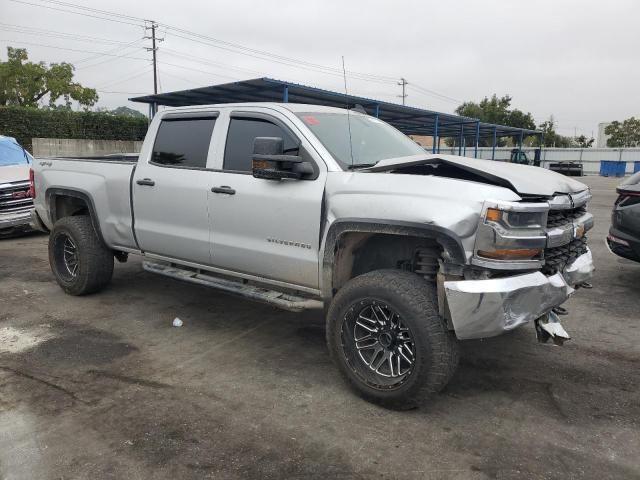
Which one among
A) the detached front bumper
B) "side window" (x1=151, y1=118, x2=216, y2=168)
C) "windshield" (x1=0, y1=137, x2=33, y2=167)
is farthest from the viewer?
"windshield" (x1=0, y1=137, x2=33, y2=167)

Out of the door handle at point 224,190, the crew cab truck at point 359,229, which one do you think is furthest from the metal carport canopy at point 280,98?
the door handle at point 224,190

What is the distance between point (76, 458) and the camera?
2.89m

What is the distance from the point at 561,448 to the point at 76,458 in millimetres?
2704

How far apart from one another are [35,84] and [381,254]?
45233 mm

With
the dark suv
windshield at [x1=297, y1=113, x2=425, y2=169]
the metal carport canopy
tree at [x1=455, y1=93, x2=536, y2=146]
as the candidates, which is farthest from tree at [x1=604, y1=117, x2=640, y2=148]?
windshield at [x1=297, y1=113, x2=425, y2=169]

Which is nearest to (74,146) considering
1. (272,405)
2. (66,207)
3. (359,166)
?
(66,207)

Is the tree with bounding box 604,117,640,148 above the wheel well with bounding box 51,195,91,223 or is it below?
above

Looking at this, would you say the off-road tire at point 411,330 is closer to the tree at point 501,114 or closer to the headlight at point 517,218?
the headlight at point 517,218

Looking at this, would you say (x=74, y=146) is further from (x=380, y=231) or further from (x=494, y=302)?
(x=494, y=302)

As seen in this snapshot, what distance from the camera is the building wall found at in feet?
79.8

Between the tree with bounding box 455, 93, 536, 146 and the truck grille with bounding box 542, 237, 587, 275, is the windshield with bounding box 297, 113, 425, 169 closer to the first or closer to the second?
the truck grille with bounding box 542, 237, 587, 275

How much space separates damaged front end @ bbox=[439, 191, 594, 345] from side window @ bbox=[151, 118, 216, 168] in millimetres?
2548

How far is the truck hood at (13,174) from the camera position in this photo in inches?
364

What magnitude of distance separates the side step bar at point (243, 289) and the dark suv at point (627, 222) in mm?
3971
